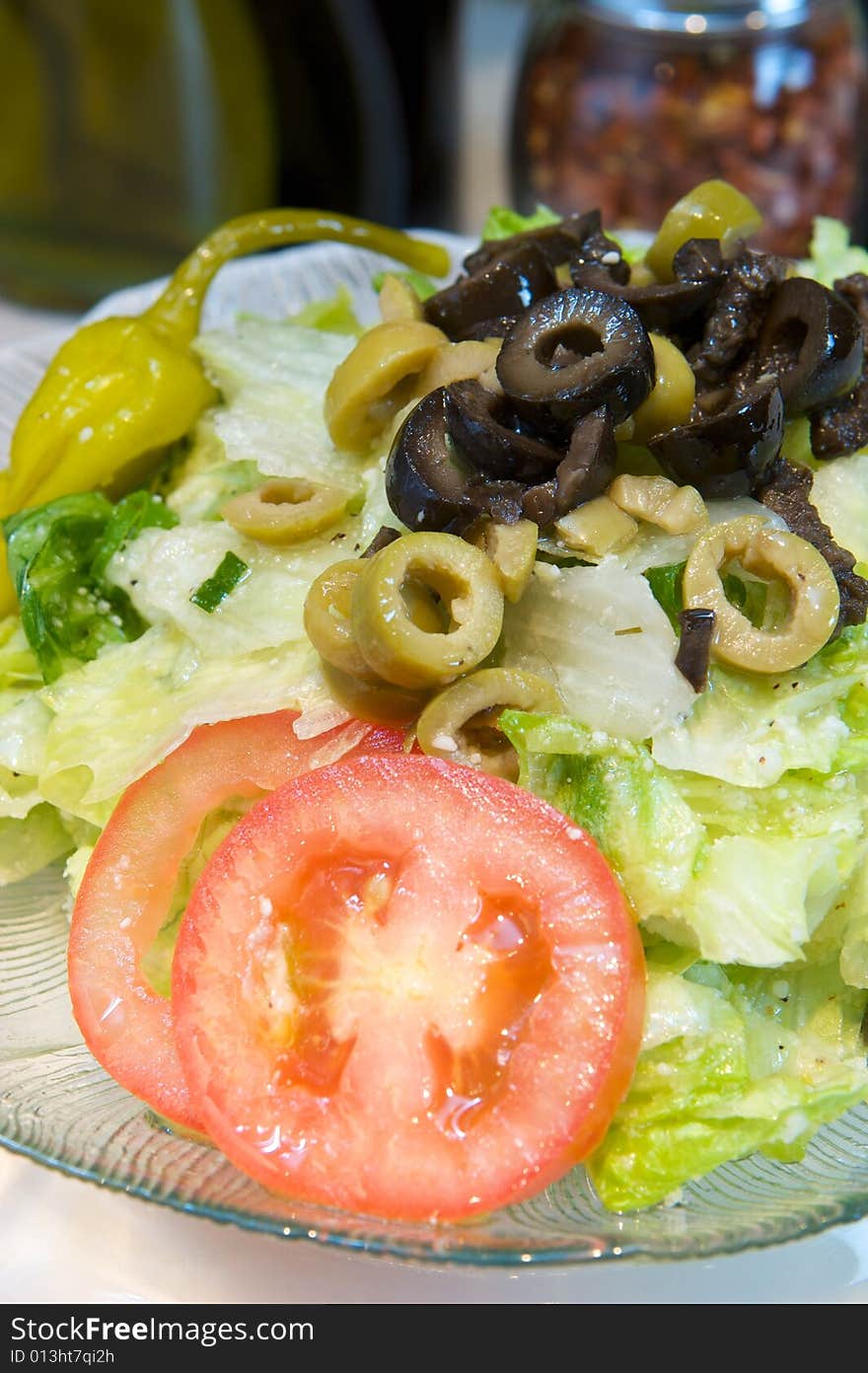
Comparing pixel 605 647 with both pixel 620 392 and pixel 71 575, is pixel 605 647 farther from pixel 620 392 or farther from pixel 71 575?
pixel 71 575

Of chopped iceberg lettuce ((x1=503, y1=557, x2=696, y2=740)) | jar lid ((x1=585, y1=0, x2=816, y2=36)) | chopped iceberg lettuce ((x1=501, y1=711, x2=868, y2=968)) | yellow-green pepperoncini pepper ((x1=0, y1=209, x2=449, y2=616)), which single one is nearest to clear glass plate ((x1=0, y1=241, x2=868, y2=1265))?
chopped iceberg lettuce ((x1=501, y1=711, x2=868, y2=968))

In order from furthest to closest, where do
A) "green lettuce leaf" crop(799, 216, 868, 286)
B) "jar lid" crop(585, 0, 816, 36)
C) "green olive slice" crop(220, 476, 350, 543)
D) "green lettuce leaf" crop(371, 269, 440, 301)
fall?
1. "jar lid" crop(585, 0, 816, 36)
2. "green lettuce leaf" crop(799, 216, 868, 286)
3. "green lettuce leaf" crop(371, 269, 440, 301)
4. "green olive slice" crop(220, 476, 350, 543)

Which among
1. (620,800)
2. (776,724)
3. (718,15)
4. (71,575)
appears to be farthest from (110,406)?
(718,15)

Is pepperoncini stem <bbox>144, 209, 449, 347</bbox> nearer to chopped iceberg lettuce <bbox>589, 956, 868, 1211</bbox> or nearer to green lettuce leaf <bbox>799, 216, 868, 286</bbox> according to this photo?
green lettuce leaf <bbox>799, 216, 868, 286</bbox>
